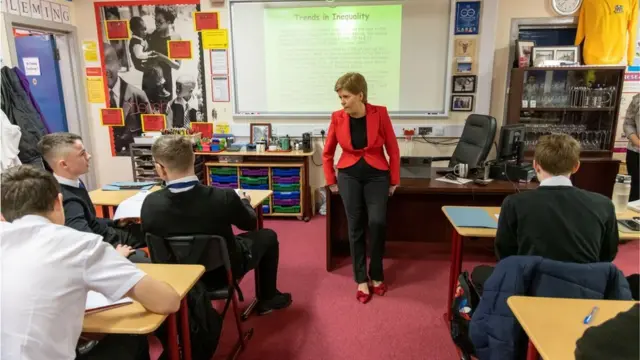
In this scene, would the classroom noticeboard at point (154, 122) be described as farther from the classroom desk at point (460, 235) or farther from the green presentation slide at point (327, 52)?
the classroom desk at point (460, 235)

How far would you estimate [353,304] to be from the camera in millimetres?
2686

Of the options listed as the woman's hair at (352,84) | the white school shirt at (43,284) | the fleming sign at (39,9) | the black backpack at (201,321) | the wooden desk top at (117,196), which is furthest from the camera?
the fleming sign at (39,9)

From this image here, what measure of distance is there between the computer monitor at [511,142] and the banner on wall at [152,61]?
10.4 ft

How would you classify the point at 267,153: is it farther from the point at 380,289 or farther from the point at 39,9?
the point at 39,9

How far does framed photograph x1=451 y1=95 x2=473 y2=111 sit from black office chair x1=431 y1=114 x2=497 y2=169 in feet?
2.59

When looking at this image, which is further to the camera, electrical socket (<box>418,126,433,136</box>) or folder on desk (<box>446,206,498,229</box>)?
electrical socket (<box>418,126,433,136</box>)

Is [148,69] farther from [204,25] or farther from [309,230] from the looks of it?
[309,230]

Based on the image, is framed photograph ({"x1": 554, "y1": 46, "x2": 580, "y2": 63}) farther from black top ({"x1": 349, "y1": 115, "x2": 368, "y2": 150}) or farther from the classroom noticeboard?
the classroom noticeboard

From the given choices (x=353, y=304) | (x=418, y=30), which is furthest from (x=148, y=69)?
(x=353, y=304)


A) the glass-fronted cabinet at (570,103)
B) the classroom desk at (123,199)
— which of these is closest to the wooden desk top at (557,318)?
the classroom desk at (123,199)

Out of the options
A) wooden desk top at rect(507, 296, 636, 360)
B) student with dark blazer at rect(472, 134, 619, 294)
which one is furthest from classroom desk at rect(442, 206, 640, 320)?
wooden desk top at rect(507, 296, 636, 360)

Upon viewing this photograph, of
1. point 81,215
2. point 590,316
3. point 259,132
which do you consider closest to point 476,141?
point 259,132

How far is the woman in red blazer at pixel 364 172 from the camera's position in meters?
2.66

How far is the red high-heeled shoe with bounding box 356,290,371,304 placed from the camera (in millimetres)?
2709
